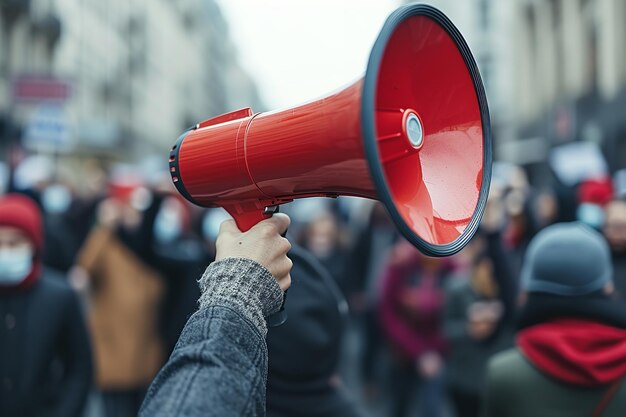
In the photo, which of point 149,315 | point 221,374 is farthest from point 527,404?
point 149,315

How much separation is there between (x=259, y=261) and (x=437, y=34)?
0.57 meters

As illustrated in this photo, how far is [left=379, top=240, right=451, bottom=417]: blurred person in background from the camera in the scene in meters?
5.37

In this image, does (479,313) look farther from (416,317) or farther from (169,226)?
(169,226)

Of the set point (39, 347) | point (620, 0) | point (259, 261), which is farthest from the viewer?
point (620, 0)

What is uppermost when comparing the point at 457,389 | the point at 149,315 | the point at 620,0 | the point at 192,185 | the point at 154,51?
the point at 154,51

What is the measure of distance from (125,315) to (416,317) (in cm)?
196

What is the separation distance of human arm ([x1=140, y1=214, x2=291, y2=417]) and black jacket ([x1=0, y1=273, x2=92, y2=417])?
7.39ft

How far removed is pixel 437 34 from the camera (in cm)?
155

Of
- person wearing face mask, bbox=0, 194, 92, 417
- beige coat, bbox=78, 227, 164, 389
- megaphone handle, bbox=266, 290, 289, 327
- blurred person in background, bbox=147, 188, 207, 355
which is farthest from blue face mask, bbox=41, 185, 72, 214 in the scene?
megaphone handle, bbox=266, 290, 289, 327

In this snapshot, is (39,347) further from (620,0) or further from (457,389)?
(620,0)

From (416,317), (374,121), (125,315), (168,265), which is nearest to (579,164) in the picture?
(416,317)

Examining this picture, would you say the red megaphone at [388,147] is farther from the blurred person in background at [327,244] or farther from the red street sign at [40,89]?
the red street sign at [40,89]

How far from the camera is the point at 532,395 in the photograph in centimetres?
231

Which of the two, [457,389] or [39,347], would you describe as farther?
[457,389]
